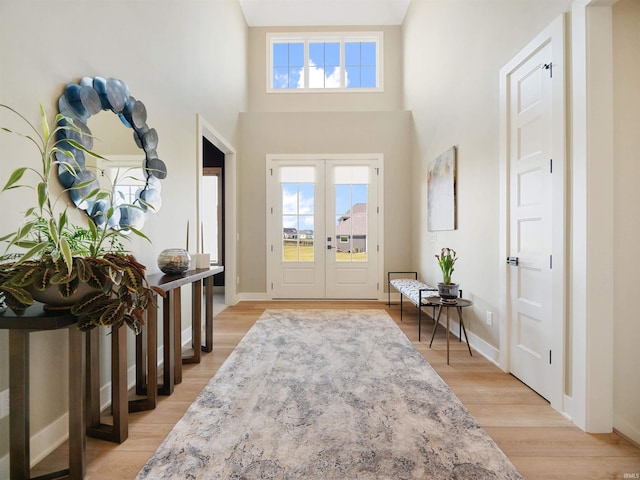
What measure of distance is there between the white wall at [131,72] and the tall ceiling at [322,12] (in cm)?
125

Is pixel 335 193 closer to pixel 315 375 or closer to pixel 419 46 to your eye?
pixel 419 46

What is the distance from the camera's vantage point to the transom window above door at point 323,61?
19.4ft

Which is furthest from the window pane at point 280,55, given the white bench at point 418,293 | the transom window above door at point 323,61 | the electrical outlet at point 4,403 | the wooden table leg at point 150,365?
the electrical outlet at point 4,403

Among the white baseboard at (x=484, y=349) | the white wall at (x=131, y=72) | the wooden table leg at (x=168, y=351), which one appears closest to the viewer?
the white wall at (x=131, y=72)

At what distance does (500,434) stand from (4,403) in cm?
236

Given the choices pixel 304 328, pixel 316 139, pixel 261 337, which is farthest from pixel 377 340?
pixel 316 139

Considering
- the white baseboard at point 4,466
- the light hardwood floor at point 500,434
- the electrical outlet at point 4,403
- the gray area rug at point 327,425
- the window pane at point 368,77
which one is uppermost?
the window pane at point 368,77

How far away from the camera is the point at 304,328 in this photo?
3674 millimetres

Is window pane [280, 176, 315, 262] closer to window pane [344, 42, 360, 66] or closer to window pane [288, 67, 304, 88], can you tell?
window pane [288, 67, 304, 88]

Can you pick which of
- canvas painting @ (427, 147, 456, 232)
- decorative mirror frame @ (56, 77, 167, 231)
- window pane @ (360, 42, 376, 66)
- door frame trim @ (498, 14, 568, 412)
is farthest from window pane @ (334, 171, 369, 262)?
door frame trim @ (498, 14, 568, 412)

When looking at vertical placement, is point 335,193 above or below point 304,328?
above

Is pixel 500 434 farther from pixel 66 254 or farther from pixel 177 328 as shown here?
pixel 66 254

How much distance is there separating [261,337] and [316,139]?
3309 mm

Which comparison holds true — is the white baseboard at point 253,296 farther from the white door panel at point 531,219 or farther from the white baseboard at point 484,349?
the white door panel at point 531,219
